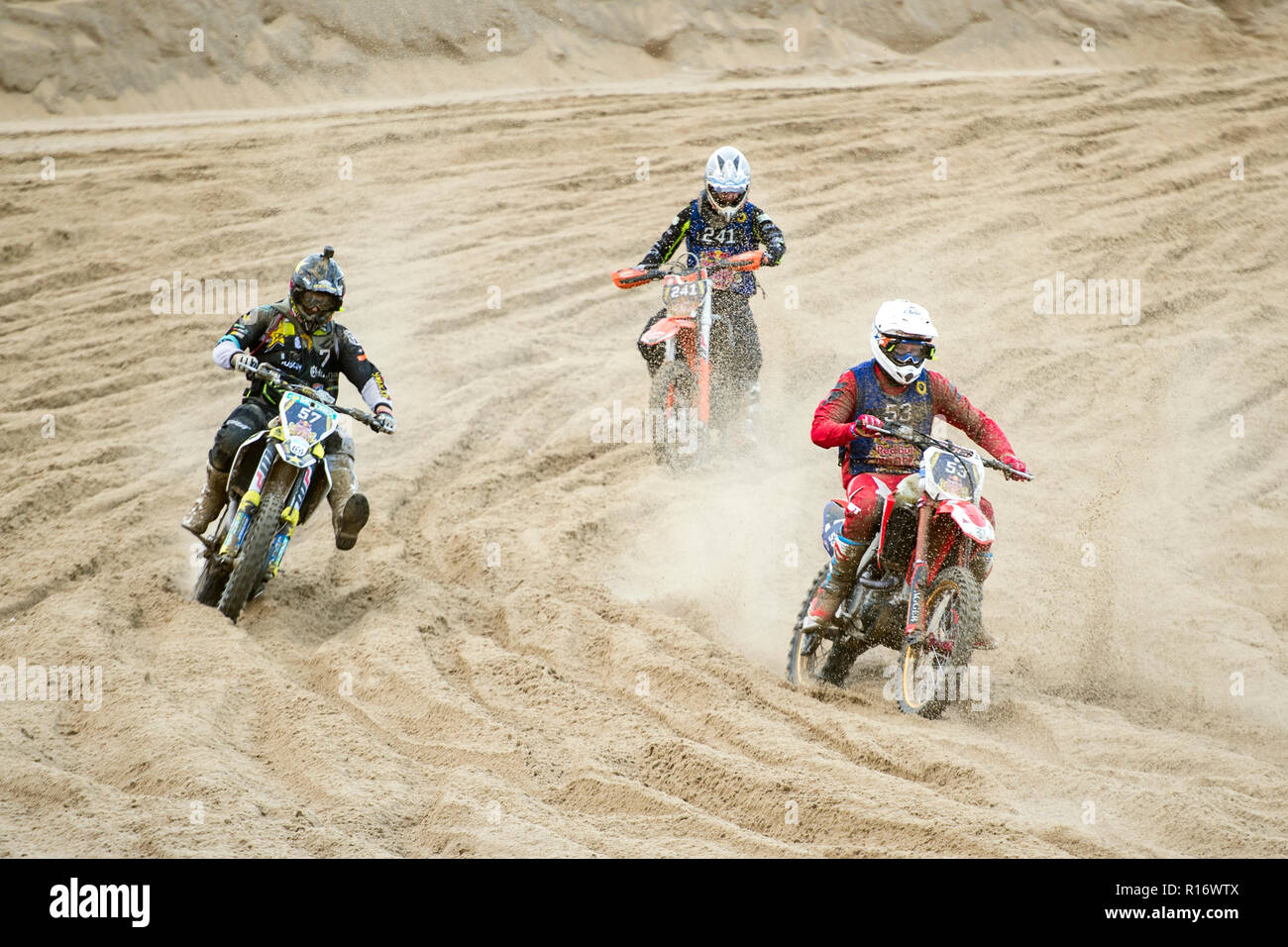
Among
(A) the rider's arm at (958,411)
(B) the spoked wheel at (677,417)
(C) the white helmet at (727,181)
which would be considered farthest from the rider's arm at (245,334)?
(C) the white helmet at (727,181)

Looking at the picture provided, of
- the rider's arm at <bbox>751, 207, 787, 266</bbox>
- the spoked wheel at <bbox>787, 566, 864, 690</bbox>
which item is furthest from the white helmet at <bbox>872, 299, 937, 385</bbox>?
the rider's arm at <bbox>751, 207, 787, 266</bbox>

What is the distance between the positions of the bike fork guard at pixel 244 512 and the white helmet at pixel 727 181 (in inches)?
173

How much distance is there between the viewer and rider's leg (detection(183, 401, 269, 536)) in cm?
733

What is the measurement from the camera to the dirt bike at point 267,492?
704 centimetres

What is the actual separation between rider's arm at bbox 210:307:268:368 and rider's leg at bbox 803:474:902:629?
339 cm

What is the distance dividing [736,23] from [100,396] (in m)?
11.9

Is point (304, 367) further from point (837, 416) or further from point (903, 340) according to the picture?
point (903, 340)

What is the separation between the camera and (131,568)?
7.79 metres

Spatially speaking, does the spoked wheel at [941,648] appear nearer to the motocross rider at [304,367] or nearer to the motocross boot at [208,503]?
the motocross rider at [304,367]

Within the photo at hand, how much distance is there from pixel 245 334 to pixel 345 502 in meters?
1.15

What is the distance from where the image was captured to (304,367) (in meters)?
7.70

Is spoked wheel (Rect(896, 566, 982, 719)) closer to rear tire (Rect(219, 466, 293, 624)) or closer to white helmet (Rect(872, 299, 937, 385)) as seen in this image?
white helmet (Rect(872, 299, 937, 385))

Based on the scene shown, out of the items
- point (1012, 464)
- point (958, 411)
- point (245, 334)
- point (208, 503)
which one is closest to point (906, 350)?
point (958, 411)
